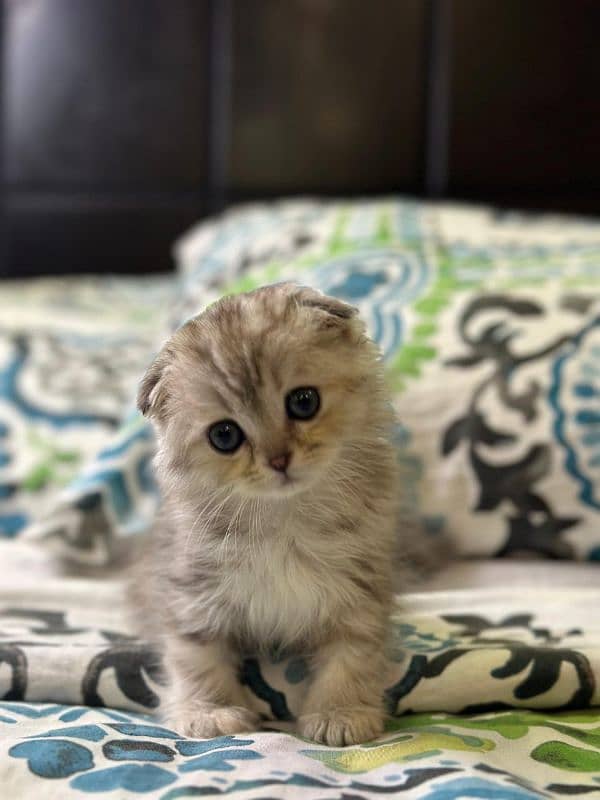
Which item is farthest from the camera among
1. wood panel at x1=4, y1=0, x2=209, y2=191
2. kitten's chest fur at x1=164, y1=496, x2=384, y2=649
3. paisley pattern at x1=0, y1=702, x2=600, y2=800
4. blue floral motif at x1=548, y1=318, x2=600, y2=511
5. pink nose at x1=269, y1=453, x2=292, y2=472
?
wood panel at x1=4, y1=0, x2=209, y2=191

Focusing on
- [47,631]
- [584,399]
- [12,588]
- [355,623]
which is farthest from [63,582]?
[584,399]

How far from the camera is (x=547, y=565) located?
4.99 ft

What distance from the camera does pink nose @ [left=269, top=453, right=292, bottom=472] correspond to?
1.00 meters

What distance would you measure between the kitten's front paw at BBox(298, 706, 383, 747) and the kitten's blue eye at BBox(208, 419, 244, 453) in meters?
0.29

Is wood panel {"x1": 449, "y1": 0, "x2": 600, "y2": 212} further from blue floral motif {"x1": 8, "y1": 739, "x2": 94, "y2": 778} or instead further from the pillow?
blue floral motif {"x1": 8, "y1": 739, "x2": 94, "y2": 778}

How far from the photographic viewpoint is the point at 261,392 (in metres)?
1.00

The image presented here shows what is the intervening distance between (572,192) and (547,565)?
1.34m

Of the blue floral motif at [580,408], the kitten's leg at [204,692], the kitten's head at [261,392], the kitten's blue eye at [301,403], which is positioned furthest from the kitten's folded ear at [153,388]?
the blue floral motif at [580,408]

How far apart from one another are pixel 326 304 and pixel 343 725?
1.39 ft

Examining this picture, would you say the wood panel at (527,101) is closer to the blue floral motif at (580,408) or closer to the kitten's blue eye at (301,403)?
the blue floral motif at (580,408)

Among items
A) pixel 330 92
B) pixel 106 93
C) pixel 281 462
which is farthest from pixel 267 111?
pixel 281 462

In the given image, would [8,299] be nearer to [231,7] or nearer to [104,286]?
[104,286]

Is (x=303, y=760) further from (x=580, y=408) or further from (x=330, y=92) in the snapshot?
(x=330, y=92)

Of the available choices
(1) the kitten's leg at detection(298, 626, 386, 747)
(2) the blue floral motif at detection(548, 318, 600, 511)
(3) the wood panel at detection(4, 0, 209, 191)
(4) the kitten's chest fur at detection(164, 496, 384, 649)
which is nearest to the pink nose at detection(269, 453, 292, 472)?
(4) the kitten's chest fur at detection(164, 496, 384, 649)
